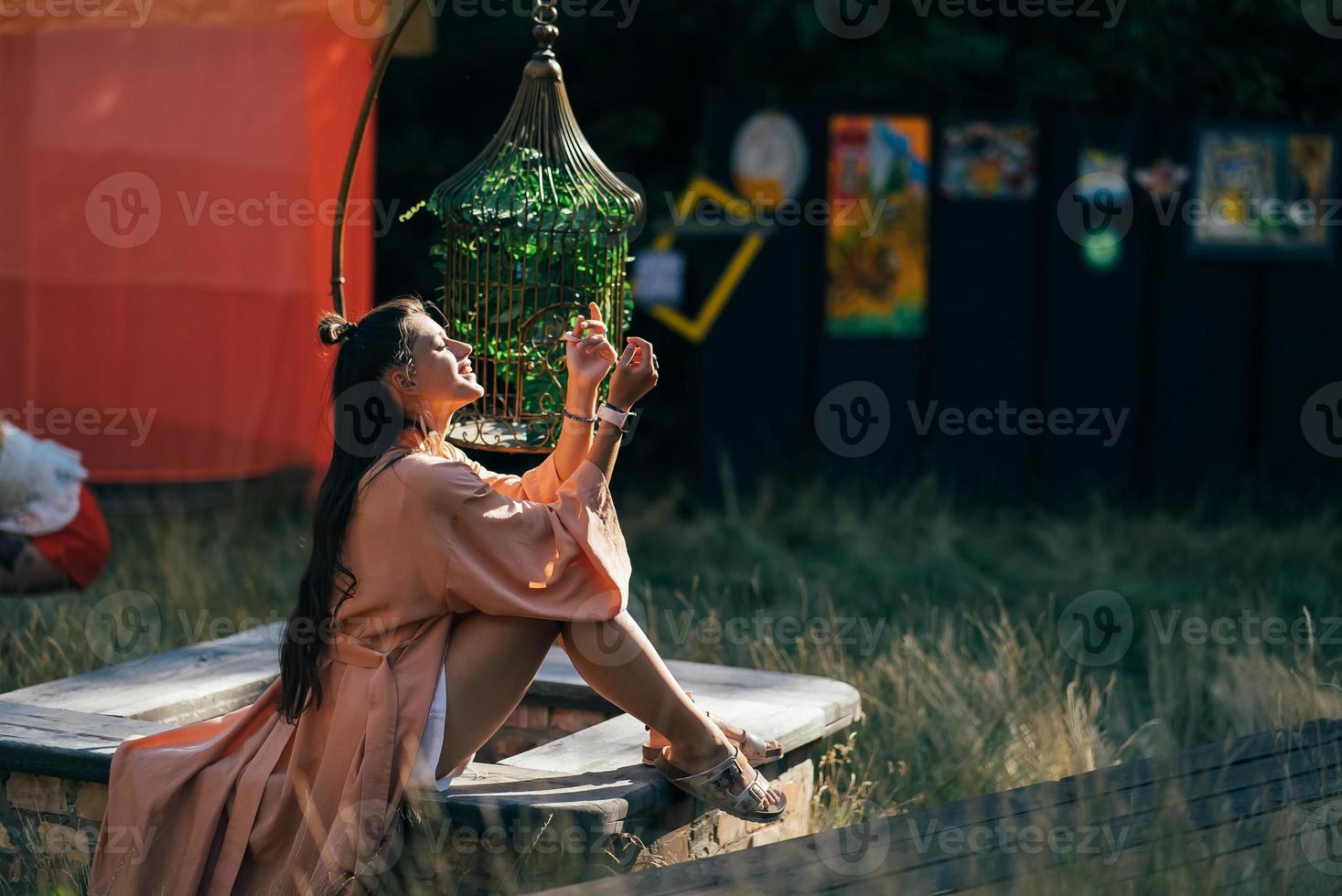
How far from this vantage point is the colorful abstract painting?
858 cm

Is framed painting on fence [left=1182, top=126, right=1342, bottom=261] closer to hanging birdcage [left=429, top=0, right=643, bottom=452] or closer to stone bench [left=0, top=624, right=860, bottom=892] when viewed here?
stone bench [left=0, top=624, right=860, bottom=892]

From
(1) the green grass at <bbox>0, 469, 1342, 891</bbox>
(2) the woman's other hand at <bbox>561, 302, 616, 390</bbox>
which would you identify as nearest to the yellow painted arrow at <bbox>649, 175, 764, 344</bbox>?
(1) the green grass at <bbox>0, 469, 1342, 891</bbox>

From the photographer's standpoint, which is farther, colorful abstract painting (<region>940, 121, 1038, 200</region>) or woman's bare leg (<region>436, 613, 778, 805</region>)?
colorful abstract painting (<region>940, 121, 1038, 200</region>)

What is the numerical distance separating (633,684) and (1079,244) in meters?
5.86

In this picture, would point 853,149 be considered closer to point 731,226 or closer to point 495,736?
point 731,226

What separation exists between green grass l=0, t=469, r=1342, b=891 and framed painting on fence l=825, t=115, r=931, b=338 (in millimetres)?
976

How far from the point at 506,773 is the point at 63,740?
43.0 inches

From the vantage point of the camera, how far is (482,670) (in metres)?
3.52

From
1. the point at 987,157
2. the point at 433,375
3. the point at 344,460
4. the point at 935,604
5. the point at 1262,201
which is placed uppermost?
the point at 987,157

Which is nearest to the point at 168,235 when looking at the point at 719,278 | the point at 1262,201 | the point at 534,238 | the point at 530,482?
the point at 719,278

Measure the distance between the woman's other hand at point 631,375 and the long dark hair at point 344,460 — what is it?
466mm

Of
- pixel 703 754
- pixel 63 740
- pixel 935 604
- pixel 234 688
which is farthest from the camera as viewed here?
pixel 935 604

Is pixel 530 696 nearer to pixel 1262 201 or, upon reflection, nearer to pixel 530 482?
pixel 530 482

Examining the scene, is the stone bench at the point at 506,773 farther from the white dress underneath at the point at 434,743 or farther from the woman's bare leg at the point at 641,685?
the woman's bare leg at the point at 641,685
